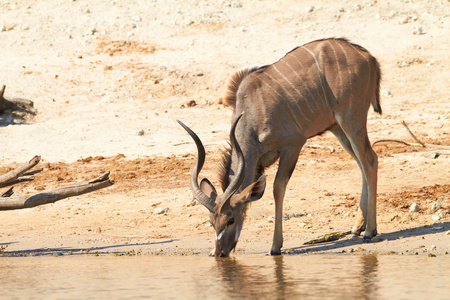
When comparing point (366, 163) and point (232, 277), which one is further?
point (366, 163)

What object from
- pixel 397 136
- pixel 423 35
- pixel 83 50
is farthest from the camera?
pixel 83 50

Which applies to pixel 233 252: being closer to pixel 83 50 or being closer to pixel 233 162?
pixel 233 162

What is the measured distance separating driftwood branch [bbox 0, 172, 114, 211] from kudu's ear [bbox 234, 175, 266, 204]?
3.78ft

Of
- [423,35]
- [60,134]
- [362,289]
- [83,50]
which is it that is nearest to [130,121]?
[60,134]

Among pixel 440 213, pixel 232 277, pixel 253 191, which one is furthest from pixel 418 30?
pixel 232 277

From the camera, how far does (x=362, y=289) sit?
4379mm

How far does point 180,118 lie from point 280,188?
212 inches

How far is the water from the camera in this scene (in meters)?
4.40

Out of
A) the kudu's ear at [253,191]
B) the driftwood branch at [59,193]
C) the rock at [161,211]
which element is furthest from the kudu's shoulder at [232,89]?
the rock at [161,211]

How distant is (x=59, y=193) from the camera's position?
610cm

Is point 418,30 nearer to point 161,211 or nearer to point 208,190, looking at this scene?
point 161,211

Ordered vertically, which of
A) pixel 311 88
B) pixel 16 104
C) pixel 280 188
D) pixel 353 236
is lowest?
pixel 353 236

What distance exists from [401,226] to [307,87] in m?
1.57

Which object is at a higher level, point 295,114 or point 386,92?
point 295,114
